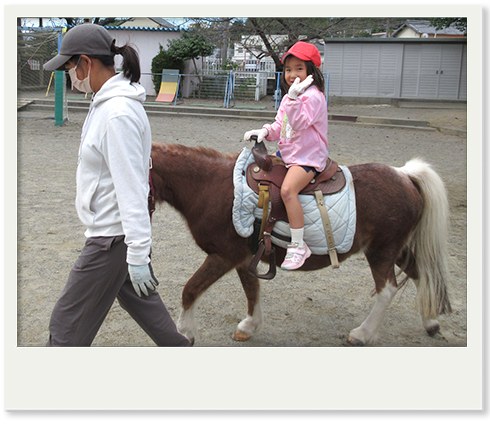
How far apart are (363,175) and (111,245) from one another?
1.86m

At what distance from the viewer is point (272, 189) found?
2918 mm

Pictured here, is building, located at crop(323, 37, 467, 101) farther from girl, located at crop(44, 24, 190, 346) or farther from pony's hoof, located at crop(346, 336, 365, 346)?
girl, located at crop(44, 24, 190, 346)

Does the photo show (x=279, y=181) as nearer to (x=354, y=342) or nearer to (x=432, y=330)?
(x=354, y=342)

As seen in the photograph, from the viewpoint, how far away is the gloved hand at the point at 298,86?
273 cm

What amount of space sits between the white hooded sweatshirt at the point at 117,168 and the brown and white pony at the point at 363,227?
31.3 inches

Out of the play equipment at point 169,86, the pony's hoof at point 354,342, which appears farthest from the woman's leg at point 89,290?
the play equipment at point 169,86

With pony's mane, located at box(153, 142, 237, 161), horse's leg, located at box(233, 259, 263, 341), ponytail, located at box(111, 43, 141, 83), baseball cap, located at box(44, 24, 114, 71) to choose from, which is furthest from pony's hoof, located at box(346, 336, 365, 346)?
baseball cap, located at box(44, 24, 114, 71)

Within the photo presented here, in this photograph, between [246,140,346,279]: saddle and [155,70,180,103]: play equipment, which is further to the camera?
[155,70,180,103]: play equipment

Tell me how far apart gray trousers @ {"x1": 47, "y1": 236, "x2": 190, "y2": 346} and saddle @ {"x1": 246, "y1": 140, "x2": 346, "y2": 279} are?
0.92 meters

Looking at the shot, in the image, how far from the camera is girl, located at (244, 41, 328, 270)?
2.80 m

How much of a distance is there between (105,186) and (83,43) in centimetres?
64

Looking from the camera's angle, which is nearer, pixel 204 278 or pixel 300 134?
pixel 300 134

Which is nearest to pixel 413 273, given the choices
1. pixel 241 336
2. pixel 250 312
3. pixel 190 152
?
pixel 250 312

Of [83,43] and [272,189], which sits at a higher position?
[83,43]
